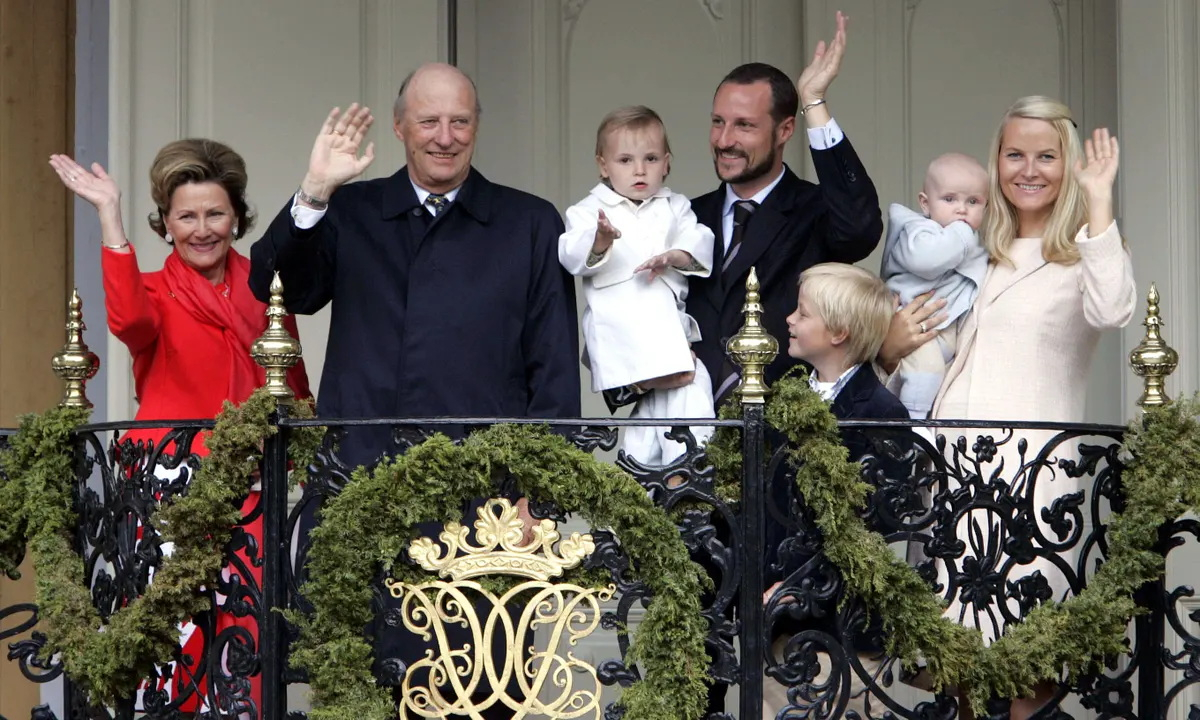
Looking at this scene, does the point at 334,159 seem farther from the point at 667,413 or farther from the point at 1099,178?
the point at 1099,178

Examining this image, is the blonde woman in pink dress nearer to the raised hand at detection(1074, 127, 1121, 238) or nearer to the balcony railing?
the raised hand at detection(1074, 127, 1121, 238)

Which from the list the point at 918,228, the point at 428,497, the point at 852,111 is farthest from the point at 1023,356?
the point at 852,111

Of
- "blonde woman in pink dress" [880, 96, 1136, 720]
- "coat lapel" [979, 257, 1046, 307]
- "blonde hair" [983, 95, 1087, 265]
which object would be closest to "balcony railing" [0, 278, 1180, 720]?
"blonde woman in pink dress" [880, 96, 1136, 720]

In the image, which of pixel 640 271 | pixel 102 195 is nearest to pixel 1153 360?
pixel 640 271

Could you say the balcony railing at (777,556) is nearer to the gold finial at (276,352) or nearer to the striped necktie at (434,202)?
the gold finial at (276,352)

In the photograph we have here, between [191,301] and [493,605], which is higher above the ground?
[191,301]

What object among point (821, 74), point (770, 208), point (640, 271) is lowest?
point (640, 271)

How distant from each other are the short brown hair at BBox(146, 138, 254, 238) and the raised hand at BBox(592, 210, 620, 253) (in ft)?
4.02

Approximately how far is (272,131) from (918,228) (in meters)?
2.94

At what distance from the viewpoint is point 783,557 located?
496 centimetres

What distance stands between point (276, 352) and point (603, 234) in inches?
41.5

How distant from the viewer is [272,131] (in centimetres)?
745

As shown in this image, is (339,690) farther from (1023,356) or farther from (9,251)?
(9,251)

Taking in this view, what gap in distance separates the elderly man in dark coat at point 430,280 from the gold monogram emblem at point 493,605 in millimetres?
Answer: 576
